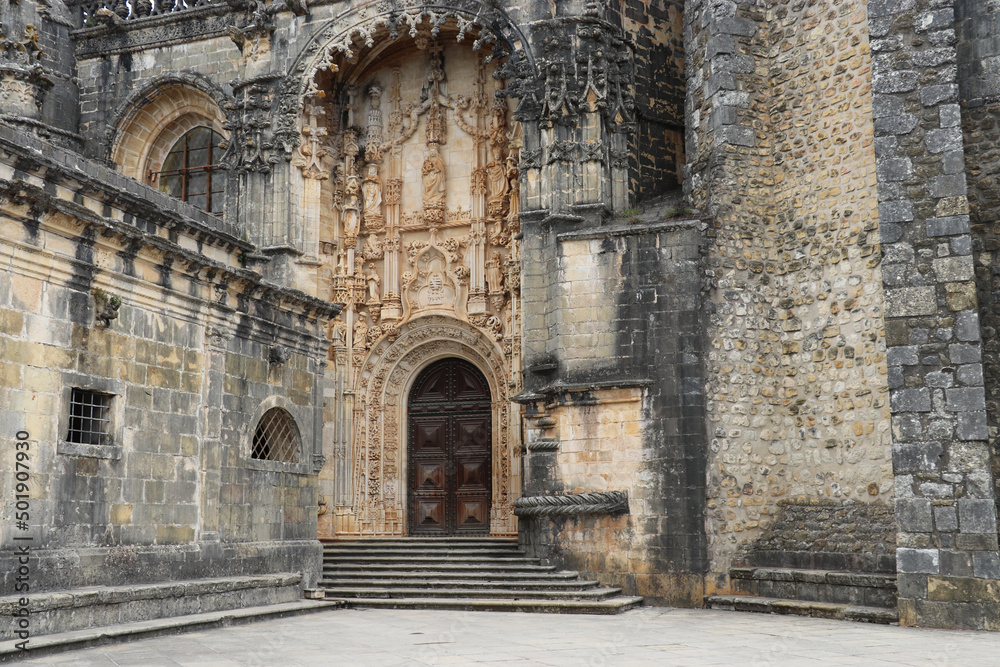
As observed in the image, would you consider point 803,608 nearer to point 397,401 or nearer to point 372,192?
point 397,401

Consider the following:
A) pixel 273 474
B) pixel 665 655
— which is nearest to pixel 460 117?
pixel 273 474

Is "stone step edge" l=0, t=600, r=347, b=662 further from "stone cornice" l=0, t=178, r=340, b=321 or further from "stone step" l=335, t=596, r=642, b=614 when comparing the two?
"stone cornice" l=0, t=178, r=340, b=321

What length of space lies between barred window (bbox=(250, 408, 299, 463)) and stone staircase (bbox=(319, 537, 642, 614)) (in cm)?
177

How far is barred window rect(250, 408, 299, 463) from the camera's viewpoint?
12000 mm

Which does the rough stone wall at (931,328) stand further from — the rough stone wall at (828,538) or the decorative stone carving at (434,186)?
the decorative stone carving at (434,186)

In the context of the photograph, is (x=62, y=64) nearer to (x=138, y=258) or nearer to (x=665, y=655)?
(x=138, y=258)

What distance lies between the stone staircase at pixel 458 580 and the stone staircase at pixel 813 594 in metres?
1.28

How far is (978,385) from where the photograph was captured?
10109mm

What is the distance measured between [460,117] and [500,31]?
217 centimetres

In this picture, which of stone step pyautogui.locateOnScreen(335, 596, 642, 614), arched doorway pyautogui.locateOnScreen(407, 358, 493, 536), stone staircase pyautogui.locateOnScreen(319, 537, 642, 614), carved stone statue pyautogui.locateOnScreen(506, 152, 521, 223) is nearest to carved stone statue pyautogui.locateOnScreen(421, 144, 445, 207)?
carved stone statue pyautogui.locateOnScreen(506, 152, 521, 223)

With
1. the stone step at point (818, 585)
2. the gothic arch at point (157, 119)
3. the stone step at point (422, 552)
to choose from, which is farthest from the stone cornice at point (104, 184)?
the stone step at point (818, 585)

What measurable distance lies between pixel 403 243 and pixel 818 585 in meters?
9.16

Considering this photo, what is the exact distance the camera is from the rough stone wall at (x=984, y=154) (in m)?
10.6

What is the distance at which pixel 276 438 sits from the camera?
12297mm
